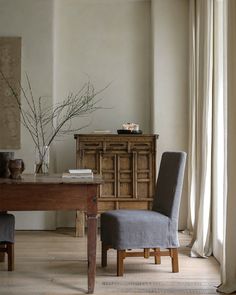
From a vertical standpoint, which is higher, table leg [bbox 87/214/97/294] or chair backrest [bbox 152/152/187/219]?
chair backrest [bbox 152/152/187/219]

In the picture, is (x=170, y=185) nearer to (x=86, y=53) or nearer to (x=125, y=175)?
(x=125, y=175)

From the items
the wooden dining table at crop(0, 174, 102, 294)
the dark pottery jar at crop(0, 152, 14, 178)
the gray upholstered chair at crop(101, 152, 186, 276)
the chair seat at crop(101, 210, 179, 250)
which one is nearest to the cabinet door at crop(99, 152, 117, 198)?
the gray upholstered chair at crop(101, 152, 186, 276)

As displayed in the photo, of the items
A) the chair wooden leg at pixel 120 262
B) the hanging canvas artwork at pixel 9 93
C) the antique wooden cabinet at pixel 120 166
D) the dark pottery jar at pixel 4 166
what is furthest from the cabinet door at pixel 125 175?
the dark pottery jar at pixel 4 166

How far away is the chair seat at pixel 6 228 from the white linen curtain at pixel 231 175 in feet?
5.46

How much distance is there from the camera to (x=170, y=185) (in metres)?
3.93

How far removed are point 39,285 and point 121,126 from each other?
9.69 feet

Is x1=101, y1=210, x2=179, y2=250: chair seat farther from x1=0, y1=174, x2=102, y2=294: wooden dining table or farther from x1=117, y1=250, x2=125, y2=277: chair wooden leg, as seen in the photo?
x1=0, y1=174, x2=102, y2=294: wooden dining table

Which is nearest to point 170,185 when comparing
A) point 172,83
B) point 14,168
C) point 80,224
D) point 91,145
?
point 14,168

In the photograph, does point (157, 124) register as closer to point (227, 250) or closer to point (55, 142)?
point (55, 142)

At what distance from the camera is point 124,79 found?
610 cm

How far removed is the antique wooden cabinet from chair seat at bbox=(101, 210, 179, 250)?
1.60m

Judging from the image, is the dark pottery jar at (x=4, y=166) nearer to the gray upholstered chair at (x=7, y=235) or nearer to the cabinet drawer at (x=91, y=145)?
the gray upholstered chair at (x=7, y=235)

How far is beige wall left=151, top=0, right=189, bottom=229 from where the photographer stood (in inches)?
226

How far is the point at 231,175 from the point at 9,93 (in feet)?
11.3
